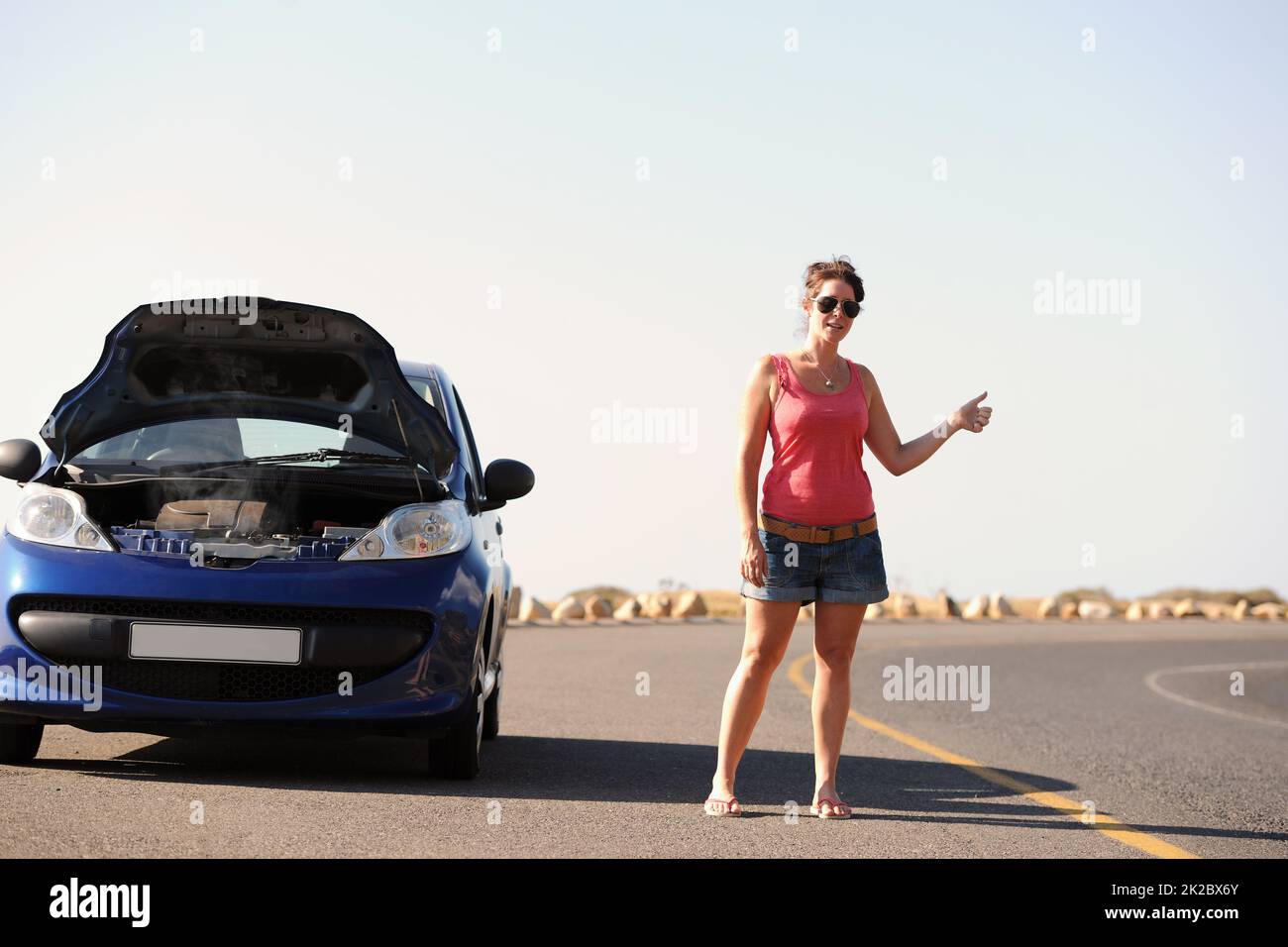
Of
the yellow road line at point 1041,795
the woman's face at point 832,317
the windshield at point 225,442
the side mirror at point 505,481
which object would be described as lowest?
the yellow road line at point 1041,795

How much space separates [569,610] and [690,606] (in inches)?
180

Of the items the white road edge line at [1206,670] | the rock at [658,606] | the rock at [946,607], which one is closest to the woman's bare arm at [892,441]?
the white road edge line at [1206,670]

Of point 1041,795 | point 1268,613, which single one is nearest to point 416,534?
point 1041,795

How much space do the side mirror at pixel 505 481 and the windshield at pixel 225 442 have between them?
46 cm

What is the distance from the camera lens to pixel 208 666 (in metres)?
6.27

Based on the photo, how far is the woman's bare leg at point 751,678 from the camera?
630cm

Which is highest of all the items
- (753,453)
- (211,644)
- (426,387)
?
(426,387)

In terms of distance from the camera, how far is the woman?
6.27 metres

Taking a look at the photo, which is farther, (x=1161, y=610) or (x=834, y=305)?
(x=1161, y=610)

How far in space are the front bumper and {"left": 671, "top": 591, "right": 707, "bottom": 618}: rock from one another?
24930 mm

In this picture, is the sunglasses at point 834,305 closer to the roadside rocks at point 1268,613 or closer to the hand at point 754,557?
the hand at point 754,557

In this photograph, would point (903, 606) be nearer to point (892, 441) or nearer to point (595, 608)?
point (595, 608)
